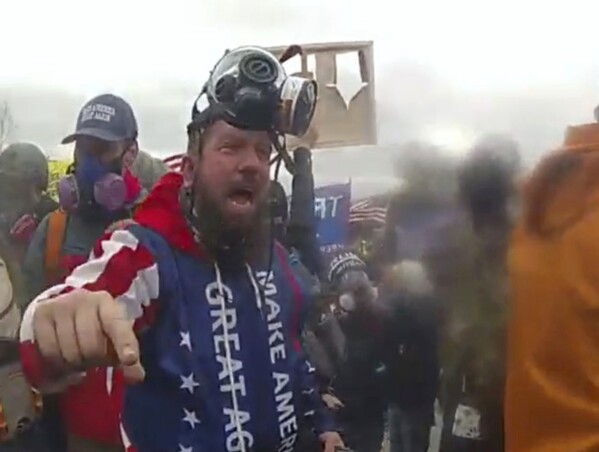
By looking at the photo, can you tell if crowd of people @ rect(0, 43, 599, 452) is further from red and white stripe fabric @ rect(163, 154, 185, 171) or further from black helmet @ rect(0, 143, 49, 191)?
black helmet @ rect(0, 143, 49, 191)

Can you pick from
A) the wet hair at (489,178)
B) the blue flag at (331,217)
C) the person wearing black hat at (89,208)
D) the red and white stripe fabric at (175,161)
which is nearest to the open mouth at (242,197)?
the red and white stripe fabric at (175,161)

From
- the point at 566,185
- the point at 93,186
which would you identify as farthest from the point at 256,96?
the point at 93,186

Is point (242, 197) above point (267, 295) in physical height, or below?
above

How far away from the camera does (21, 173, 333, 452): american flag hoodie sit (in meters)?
1.43

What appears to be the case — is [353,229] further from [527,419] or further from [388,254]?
[527,419]

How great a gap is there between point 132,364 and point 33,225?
1531mm

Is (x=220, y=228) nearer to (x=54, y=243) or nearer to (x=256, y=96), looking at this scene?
(x=256, y=96)

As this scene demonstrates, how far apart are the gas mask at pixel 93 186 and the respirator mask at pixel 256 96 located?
0.60m

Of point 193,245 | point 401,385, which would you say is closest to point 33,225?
point 401,385

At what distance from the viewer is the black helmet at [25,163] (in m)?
2.56

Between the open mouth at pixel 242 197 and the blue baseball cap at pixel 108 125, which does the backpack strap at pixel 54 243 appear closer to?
the blue baseball cap at pixel 108 125

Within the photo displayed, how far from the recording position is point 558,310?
3.35 feet

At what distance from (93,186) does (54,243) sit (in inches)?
5.1

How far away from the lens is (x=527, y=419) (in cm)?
106
